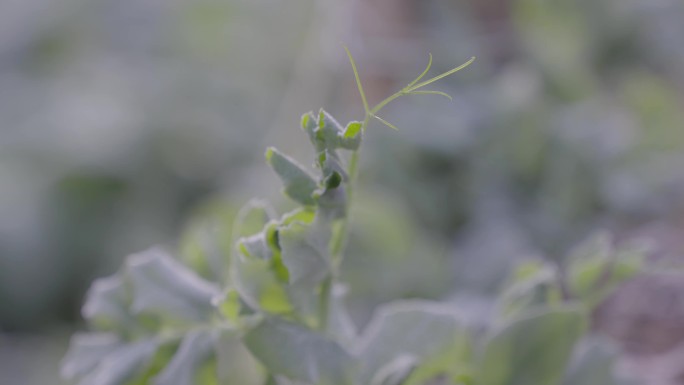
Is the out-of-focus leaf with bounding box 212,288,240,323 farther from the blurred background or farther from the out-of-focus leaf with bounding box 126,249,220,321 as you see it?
the blurred background

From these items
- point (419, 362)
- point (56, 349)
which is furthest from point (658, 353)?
point (56, 349)

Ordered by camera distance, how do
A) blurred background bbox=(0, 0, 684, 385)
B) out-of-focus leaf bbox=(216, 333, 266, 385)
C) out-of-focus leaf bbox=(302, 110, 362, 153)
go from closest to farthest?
out-of-focus leaf bbox=(302, 110, 362, 153)
out-of-focus leaf bbox=(216, 333, 266, 385)
blurred background bbox=(0, 0, 684, 385)

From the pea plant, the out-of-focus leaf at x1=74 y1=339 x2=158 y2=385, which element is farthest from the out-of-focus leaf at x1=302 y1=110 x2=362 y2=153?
the out-of-focus leaf at x1=74 y1=339 x2=158 y2=385

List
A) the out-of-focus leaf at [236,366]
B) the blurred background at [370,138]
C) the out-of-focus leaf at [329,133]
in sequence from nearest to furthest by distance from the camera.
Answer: the out-of-focus leaf at [329,133]
the out-of-focus leaf at [236,366]
the blurred background at [370,138]

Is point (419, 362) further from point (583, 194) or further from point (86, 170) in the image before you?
point (86, 170)

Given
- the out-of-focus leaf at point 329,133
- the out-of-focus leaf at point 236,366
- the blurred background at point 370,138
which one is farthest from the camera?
the blurred background at point 370,138

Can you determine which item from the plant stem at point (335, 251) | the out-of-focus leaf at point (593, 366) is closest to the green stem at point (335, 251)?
the plant stem at point (335, 251)

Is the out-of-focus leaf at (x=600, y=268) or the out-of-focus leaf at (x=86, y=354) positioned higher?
the out-of-focus leaf at (x=86, y=354)

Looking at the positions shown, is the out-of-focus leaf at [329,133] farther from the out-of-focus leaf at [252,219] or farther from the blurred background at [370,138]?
the blurred background at [370,138]
